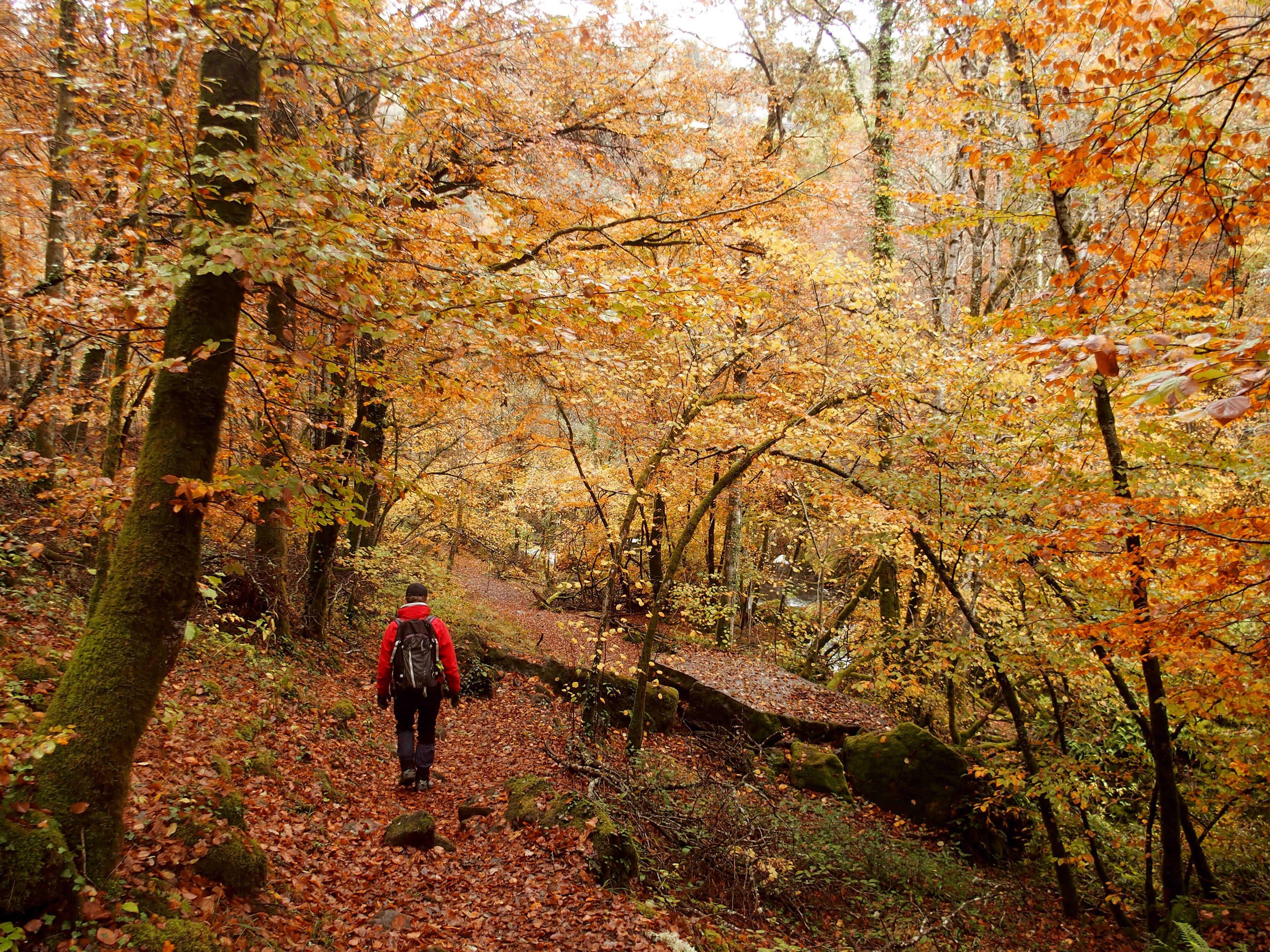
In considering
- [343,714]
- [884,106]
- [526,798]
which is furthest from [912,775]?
[884,106]

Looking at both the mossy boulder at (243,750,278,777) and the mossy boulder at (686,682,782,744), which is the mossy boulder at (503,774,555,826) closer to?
the mossy boulder at (243,750,278,777)

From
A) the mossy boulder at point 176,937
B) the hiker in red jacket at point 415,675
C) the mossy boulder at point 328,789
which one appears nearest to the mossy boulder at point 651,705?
the hiker in red jacket at point 415,675

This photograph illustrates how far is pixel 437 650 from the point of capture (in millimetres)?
6793

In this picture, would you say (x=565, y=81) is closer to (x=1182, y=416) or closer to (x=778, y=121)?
(x=778, y=121)

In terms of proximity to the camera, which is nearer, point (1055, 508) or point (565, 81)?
point (1055, 508)

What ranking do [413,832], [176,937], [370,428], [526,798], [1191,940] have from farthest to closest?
[370,428] → [526,798] → [413,832] → [1191,940] → [176,937]

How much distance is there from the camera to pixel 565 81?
980 centimetres

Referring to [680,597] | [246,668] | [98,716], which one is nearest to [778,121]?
[680,597]

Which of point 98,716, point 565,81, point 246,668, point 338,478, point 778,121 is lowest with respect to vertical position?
point 246,668

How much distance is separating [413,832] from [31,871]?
3.14 m

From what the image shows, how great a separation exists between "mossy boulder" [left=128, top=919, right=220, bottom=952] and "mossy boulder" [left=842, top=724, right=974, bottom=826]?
10.1 meters

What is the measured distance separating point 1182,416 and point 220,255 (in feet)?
13.2

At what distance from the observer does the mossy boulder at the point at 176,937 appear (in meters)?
3.00

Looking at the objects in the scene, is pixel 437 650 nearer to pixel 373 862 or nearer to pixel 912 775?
pixel 373 862
